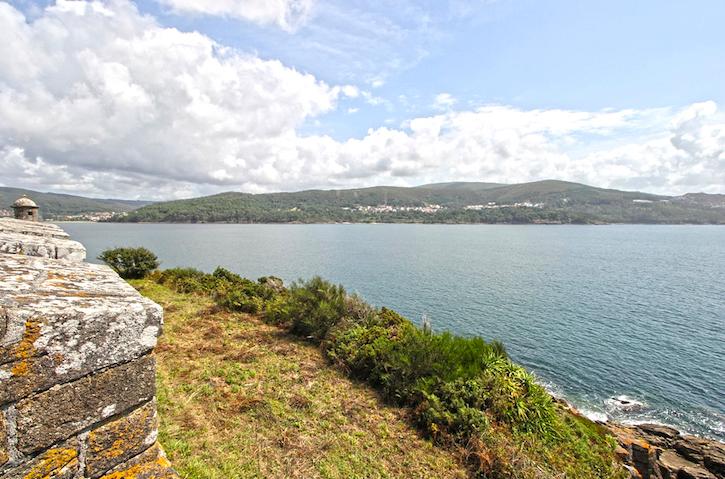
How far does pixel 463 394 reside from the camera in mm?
7516

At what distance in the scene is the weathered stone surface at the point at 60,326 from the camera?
1521 millimetres

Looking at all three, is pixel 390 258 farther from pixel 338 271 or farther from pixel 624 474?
pixel 624 474

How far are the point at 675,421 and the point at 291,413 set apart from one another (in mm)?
17855

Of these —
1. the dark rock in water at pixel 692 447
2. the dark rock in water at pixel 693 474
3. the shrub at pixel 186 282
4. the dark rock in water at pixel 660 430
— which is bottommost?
the dark rock in water at pixel 660 430

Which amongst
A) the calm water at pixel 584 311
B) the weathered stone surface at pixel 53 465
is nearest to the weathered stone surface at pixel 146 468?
the weathered stone surface at pixel 53 465

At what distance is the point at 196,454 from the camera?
17.0 ft

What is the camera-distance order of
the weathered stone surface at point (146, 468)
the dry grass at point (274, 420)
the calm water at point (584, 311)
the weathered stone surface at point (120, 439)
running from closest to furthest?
the weathered stone surface at point (120, 439)
the weathered stone surface at point (146, 468)
the dry grass at point (274, 420)
the calm water at point (584, 311)

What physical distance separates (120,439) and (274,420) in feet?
16.3

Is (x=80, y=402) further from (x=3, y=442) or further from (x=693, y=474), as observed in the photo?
(x=693, y=474)

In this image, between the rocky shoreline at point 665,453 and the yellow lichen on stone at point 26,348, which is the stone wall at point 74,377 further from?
the rocky shoreline at point 665,453

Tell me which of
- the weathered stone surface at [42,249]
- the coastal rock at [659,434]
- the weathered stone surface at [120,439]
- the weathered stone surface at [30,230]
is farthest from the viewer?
the coastal rock at [659,434]

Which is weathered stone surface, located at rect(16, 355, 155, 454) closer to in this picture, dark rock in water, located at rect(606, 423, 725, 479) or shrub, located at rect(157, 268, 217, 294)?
dark rock in water, located at rect(606, 423, 725, 479)

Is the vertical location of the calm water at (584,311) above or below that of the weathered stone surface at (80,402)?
below

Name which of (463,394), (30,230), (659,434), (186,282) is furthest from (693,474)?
(186,282)
